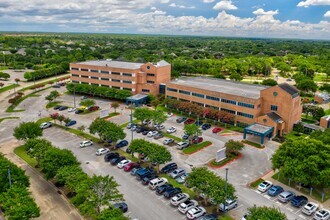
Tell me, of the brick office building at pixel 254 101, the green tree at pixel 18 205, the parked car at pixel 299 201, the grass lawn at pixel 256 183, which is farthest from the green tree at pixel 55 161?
the brick office building at pixel 254 101

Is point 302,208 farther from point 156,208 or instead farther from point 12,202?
point 12,202

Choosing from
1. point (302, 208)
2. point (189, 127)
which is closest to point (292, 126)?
point (189, 127)

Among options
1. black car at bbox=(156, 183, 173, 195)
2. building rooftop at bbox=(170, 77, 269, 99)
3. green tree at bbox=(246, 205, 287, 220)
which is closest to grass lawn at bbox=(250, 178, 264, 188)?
black car at bbox=(156, 183, 173, 195)

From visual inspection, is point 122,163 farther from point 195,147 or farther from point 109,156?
point 195,147

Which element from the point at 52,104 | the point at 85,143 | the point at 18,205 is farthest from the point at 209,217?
the point at 52,104

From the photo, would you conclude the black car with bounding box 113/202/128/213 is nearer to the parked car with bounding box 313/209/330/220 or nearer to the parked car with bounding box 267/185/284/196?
the parked car with bounding box 267/185/284/196

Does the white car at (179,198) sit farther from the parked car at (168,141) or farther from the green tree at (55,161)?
the parked car at (168,141)
